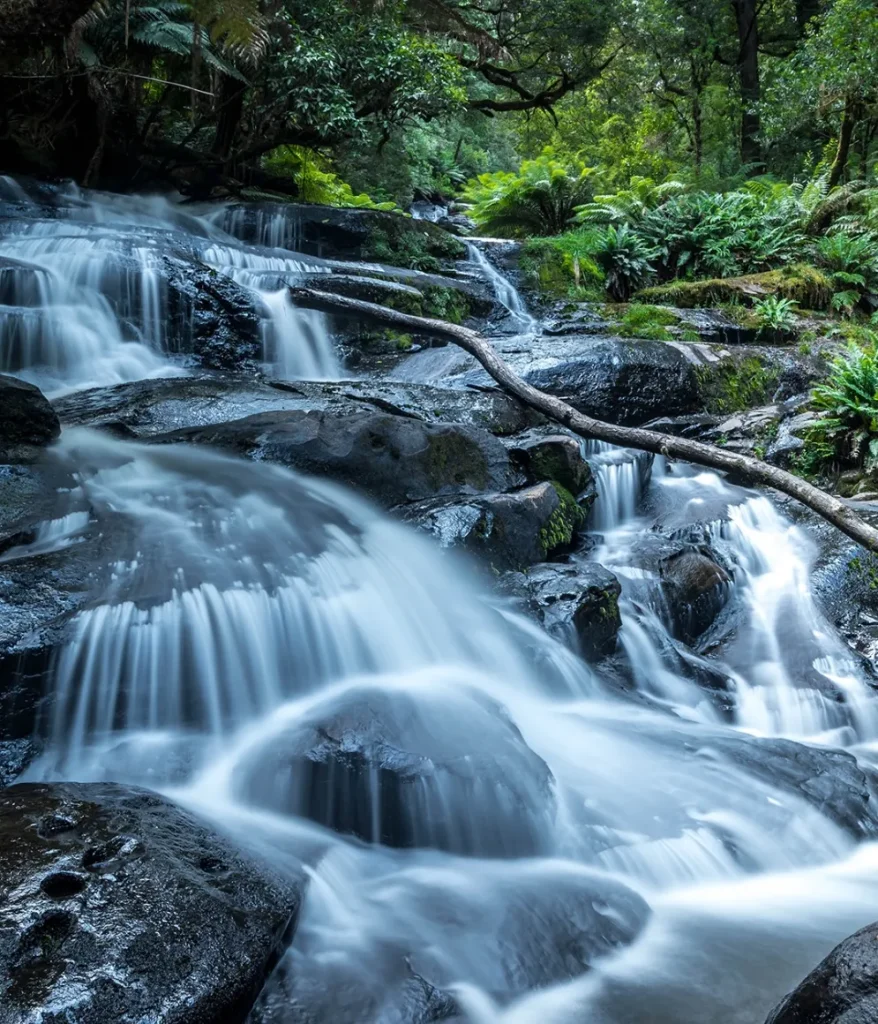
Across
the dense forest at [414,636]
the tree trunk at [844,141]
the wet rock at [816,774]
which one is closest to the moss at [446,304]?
the dense forest at [414,636]

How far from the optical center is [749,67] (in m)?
18.0

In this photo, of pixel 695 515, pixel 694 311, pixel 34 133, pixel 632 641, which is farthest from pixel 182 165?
pixel 632 641

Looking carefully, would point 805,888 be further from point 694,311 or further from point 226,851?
point 694,311

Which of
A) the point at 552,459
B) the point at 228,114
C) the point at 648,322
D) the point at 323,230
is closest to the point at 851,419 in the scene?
the point at 552,459

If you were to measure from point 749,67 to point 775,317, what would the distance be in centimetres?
1109

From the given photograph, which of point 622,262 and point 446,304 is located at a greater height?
point 622,262

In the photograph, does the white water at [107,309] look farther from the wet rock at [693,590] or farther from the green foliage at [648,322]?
the wet rock at [693,590]

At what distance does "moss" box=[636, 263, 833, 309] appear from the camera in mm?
11250

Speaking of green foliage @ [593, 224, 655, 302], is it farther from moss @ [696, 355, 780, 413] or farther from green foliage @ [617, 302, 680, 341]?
moss @ [696, 355, 780, 413]

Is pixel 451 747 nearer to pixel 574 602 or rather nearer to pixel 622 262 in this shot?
pixel 574 602

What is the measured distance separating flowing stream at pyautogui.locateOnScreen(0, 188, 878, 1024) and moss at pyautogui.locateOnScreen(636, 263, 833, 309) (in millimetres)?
6703

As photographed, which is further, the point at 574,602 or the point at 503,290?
the point at 503,290

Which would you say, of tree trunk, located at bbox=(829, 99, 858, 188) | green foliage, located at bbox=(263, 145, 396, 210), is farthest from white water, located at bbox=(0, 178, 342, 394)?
Result: tree trunk, located at bbox=(829, 99, 858, 188)

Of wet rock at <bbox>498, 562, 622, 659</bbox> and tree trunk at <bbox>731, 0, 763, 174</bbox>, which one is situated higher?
tree trunk at <bbox>731, 0, 763, 174</bbox>
